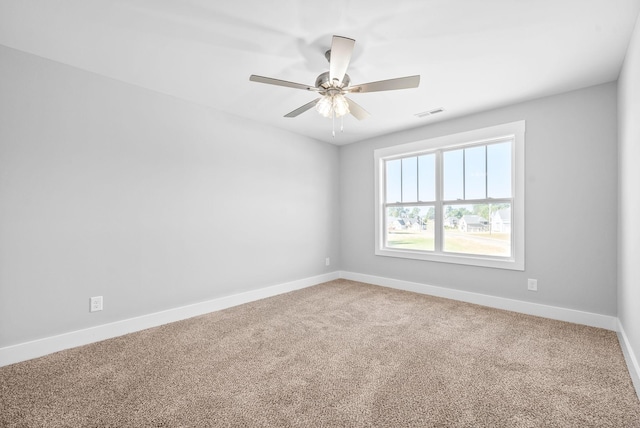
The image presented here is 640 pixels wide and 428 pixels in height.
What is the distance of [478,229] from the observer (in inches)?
146

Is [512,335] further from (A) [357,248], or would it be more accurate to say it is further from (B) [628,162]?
(A) [357,248]

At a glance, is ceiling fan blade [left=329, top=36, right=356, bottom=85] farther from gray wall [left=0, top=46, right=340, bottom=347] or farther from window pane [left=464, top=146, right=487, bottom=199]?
window pane [left=464, top=146, right=487, bottom=199]

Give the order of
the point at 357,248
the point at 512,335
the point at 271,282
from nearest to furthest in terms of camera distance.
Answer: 1. the point at 512,335
2. the point at 271,282
3. the point at 357,248

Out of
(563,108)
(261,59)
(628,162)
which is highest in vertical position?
(261,59)

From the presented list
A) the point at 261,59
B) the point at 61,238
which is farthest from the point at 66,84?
the point at 261,59

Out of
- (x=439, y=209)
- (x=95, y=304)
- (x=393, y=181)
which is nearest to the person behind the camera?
(x=95, y=304)

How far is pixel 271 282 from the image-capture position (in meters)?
4.02

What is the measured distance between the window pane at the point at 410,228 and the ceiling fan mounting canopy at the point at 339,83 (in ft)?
7.07

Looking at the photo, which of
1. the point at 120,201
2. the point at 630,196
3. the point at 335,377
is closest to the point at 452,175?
the point at 630,196

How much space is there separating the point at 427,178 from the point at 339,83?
250cm

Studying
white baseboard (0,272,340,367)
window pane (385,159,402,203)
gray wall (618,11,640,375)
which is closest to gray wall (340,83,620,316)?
gray wall (618,11,640,375)

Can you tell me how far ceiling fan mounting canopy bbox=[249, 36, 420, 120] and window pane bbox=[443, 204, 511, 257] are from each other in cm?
213

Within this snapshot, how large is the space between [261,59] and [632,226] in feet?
10.1

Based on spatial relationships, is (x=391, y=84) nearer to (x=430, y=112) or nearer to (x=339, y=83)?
(x=339, y=83)
